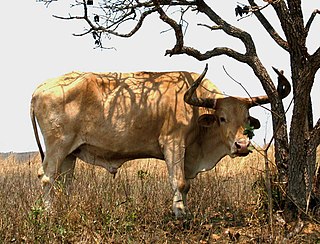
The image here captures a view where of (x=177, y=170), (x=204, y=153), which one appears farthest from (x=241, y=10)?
(x=204, y=153)

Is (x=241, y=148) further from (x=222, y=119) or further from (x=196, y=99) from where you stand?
(x=196, y=99)

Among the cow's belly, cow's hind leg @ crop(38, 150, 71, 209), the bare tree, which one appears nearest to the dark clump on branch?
the bare tree

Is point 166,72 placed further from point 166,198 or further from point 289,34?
point 289,34

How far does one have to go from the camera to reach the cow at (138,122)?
9.06 m

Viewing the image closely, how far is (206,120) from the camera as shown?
9055mm

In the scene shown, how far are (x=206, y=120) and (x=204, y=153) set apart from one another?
2.48 ft

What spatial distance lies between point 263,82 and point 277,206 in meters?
1.76

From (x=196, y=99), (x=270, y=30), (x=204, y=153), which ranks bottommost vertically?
(x=204, y=153)

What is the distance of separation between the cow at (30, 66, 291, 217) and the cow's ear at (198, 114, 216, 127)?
2cm

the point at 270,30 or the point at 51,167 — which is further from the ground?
the point at 270,30

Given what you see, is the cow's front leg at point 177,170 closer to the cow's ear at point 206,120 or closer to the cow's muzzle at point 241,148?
the cow's ear at point 206,120

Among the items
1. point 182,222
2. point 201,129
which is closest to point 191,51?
point 201,129

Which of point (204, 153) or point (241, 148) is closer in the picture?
point (241, 148)

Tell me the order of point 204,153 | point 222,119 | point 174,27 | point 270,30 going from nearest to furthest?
point 174,27, point 270,30, point 222,119, point 204,153
